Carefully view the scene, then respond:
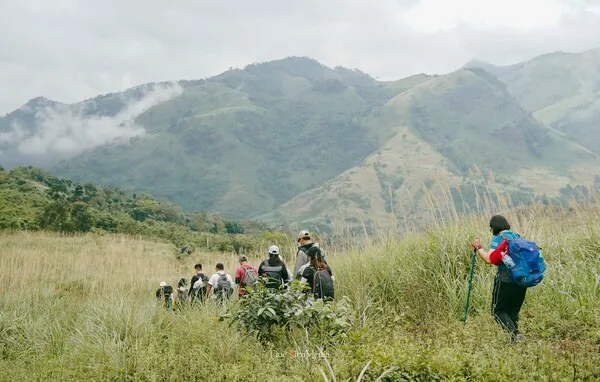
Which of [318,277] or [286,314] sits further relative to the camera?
[318,277]

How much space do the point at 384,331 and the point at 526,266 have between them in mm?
1863

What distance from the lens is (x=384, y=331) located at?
21.5 feet

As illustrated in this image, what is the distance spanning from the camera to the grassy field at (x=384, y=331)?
4.93 metres

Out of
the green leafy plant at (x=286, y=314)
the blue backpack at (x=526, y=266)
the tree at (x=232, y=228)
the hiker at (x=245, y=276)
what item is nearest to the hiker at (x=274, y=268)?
the hiker at (x=245, y=276)

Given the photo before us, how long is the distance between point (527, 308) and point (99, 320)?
5684 mm

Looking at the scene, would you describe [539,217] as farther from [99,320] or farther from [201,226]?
[201,226]

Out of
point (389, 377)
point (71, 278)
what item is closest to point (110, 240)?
point (71, 278)

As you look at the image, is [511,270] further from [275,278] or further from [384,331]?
[275,278]

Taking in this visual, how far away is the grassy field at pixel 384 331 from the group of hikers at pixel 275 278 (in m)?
0.69

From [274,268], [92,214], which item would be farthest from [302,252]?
[92,214]

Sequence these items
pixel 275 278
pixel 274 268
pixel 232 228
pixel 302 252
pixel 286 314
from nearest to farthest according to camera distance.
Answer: pixel 286 314 → pixel 302 252 → pixel 275 278 → pixel 274 268 → pixel 232 228

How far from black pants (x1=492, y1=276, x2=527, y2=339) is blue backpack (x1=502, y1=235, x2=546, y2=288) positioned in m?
0.16

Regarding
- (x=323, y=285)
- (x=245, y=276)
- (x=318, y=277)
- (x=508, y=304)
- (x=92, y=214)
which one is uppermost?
(x=92, y=214)

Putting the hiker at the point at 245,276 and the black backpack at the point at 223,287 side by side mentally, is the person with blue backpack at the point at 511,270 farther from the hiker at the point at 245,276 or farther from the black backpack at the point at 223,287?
the black backpack at the point at 223,287
